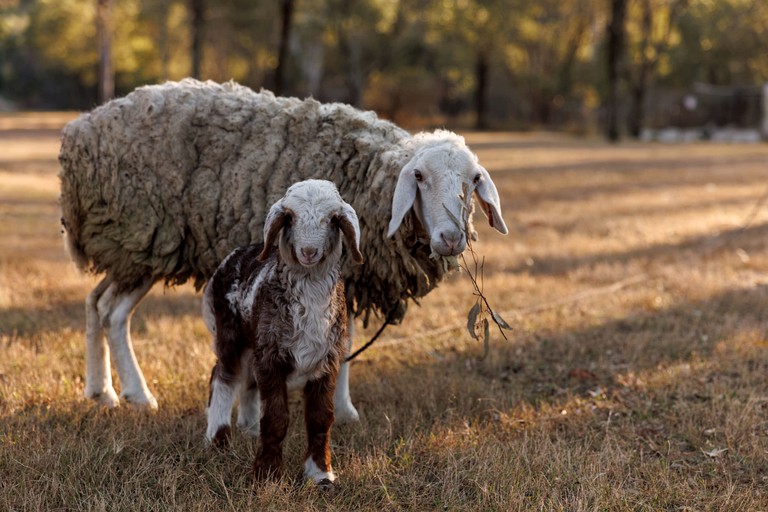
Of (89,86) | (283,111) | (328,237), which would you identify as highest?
(283,111)

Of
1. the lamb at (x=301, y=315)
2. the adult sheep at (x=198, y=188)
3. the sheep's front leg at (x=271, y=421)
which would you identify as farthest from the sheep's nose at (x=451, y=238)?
the sheep's front leg at (x=271, y=421)

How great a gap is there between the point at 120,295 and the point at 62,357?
88cm

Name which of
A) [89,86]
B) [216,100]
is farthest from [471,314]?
[89,86]

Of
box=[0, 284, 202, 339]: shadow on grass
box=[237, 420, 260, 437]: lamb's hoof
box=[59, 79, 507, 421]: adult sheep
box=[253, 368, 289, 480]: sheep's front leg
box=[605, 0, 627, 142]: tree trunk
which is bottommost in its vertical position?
box=[0, 284, 202, 339]: shadow on grass

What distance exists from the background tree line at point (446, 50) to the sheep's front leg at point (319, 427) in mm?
29492

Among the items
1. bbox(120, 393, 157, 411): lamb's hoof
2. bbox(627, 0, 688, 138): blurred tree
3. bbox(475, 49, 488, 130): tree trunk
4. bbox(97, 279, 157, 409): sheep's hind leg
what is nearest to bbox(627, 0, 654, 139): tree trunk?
bbox(627, 0, 688, 138): blurred tree

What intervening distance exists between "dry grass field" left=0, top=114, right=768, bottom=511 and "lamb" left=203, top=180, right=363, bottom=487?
23cm

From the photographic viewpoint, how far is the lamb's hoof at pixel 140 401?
4382 millimetres

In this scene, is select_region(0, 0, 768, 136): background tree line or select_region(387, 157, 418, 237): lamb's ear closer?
select_region(387, 157, 418, 237): lamb's ear

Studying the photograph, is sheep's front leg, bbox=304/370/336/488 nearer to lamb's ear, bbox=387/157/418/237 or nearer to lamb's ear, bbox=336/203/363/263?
lamb's ear, bbox=336/203/363/263

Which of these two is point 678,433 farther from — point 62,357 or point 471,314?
point 62,357

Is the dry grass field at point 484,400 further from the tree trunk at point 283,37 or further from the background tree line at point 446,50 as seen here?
the background tree line at point 446,50

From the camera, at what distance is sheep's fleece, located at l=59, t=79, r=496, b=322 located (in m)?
4.43

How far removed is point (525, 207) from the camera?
494 inches
